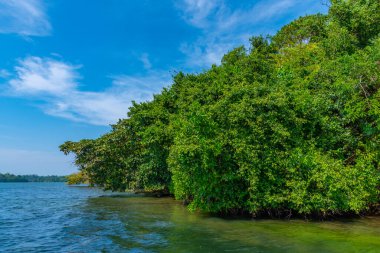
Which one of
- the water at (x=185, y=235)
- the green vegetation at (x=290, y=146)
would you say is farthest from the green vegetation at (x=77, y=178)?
the green vegetation at (x=290, y=146)

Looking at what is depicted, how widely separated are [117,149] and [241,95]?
23083 mm

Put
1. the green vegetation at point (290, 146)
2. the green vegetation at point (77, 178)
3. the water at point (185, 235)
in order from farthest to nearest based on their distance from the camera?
1. the green vegetation at point (77, 178)
2. the green vegetation at point (290, 146)
3. the water at point (185, 235)

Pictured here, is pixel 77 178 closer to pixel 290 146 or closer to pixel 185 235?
pixel 290 146

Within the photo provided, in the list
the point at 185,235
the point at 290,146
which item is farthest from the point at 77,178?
the point at 185,235

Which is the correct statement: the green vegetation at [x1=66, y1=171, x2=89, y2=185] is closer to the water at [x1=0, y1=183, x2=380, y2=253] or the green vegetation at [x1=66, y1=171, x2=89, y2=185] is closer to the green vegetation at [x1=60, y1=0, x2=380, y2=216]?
the water at [x1=0, y1=183, x2=380, y2=253]

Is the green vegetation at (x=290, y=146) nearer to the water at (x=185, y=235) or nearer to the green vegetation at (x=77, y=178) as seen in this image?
the water at (x=185, y=235)

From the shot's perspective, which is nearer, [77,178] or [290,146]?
[290,146]

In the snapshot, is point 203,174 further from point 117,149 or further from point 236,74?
point 117,149

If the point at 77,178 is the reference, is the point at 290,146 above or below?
below

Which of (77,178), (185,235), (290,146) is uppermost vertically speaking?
(77,178)

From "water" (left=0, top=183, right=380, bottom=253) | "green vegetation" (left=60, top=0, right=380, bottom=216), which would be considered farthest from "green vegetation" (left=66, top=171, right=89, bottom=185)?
"green vegetation" (left=60, top=0, right=380, bottom=216)

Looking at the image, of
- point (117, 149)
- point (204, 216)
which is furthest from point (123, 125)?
point (204, 216)

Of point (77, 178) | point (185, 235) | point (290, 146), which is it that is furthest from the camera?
point (77, 178)

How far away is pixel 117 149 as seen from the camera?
38.5 metres
